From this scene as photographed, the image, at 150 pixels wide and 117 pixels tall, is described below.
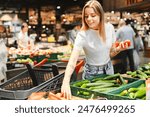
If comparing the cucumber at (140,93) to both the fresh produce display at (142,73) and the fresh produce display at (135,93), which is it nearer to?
the fresh produce display at (135,93)

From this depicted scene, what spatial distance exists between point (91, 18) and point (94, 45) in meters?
0.21

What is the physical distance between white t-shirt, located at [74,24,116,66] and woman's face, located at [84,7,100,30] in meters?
0.11

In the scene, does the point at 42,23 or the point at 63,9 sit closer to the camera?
the point at 63,9

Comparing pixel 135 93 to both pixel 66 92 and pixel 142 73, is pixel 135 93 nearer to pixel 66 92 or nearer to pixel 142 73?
pixel 66 92

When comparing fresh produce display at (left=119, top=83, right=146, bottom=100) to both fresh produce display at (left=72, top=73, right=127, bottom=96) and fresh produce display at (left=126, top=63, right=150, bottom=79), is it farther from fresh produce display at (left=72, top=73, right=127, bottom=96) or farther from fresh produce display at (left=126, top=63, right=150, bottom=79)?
fresh produce display at (left=126, top=63, right=150, bottom=79)

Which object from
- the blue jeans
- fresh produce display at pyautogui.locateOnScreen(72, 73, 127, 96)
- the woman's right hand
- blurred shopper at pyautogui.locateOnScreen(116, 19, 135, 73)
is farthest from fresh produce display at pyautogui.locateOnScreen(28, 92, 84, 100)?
blurred shopper at pyautogui.locateOnScreen(116, 19, 135, 73)

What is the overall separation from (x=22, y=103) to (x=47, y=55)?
359 centimetres

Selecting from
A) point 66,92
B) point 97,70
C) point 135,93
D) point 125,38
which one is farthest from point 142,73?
point 125,38

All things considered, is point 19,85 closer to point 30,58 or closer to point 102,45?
point 102,45

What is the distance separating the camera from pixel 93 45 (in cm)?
202

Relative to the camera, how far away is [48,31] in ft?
38.9

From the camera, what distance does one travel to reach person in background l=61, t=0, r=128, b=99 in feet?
6.13

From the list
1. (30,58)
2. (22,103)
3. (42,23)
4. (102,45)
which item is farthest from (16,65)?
(42,23)

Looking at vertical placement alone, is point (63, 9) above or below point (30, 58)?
above
